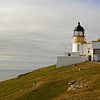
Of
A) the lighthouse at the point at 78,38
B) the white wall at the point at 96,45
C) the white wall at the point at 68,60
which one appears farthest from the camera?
the lighthouse at the point at 78,38

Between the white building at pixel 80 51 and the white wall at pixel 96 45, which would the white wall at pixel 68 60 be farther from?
the white wall at pixel 96 45

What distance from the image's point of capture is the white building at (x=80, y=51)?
7506cm

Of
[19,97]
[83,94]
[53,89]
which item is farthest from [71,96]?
[19,97]

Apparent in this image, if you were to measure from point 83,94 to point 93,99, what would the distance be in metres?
3.34

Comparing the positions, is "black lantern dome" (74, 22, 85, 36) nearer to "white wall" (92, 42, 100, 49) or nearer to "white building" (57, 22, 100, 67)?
"white building" (57, 22, 100, 67)

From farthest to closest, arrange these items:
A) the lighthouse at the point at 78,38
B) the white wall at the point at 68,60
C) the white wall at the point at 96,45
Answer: the lighthouse at the point at 78,38
the white wall at the point at 68,60
the white wall at the point at 96,45

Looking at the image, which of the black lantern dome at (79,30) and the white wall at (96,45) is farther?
the black lantern dome at (79,30)

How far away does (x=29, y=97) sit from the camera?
48.2 meters

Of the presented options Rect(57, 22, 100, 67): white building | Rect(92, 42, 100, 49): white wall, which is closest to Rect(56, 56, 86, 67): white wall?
Rect(57, 22, 100, 67): white building

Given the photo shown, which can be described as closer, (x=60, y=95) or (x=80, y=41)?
(x=60, y=95)

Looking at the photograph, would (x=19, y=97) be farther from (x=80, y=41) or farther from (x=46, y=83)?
(x=80, y=41)

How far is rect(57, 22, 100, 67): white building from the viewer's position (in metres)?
75.1

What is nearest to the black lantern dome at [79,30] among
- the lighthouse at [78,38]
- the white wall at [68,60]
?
the lighthouse at [78,38]

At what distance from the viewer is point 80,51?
3265 inches
